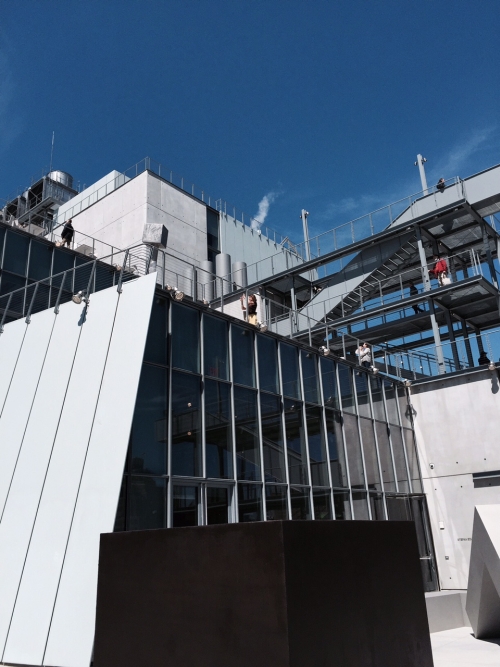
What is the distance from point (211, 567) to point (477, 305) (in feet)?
87.3

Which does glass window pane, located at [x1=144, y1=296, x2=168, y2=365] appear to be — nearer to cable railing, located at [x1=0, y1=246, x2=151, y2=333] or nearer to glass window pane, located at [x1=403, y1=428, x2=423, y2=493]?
cable railing, located at [x1=0, y1=246, x2=151, y2=333]

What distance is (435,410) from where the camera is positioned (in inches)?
931

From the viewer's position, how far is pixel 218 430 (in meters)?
15.1

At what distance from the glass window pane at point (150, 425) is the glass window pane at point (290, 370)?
5714mm

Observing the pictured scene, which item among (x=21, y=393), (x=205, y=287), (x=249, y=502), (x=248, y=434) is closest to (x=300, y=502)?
(x=249, y=502)

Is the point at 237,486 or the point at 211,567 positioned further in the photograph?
the point at 237,486

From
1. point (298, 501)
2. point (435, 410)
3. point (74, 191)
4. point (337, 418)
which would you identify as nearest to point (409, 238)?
point (435, 410)

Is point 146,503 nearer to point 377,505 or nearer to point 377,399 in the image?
point 377,505

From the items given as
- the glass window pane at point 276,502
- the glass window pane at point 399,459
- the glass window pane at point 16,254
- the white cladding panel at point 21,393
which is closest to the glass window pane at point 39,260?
the glass window pane at point 16,254

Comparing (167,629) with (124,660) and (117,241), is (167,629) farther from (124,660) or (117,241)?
(117,241)

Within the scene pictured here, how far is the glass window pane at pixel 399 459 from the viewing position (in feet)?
73.4

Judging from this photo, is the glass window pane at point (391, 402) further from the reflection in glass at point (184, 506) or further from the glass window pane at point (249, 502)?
the reflection in glass at point (184, 506)

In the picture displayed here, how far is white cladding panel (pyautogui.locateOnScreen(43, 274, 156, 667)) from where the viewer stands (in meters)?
9.65

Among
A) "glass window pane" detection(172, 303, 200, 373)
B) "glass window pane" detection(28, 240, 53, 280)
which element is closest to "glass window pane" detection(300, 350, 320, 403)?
"glass window pane" detection(172, 303, 200, 373)
